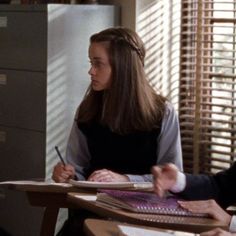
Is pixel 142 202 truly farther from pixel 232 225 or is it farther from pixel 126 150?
pixel 126 150

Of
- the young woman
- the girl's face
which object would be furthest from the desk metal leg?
the girl's face

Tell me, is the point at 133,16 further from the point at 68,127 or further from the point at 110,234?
the point at 110,234

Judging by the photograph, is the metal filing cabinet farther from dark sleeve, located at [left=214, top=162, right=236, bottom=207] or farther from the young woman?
dark sleeve, located at [left=214, top=162, right=236, bottom=207]

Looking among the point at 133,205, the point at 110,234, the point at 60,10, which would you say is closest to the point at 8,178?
the point at 60,10

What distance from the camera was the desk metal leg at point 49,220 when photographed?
9.75ft

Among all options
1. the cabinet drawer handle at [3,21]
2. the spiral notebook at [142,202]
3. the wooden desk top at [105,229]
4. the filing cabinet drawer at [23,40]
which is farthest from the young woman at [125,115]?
the cabinet drawer handle at [3,21]

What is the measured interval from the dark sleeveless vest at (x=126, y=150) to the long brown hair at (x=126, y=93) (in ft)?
0.11

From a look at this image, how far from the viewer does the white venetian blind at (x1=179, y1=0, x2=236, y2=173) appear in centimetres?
396

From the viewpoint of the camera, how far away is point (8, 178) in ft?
14.0

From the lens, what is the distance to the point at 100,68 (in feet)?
10.4

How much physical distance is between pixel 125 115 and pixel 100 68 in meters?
0.25

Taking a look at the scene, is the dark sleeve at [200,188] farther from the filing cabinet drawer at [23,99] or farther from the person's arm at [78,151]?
the filing cabinet drawer at [23,99]

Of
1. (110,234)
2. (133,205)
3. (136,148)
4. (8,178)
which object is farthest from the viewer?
(8,178)

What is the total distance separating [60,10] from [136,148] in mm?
1135
